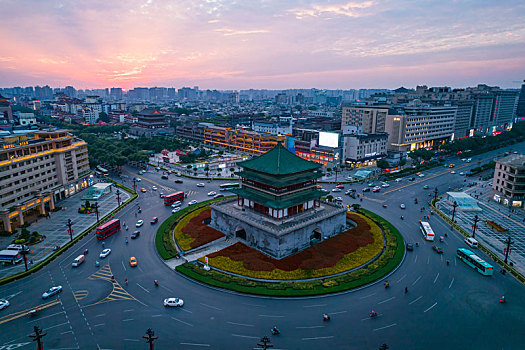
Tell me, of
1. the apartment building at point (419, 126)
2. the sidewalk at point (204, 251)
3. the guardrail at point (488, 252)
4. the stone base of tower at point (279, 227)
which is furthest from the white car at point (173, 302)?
the apartment building at point (419, 126)

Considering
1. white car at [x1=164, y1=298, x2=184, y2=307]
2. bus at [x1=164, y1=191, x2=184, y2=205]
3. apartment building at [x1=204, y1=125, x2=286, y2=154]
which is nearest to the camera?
white car at [x1=164, y1=298, x2=184, y2=307]

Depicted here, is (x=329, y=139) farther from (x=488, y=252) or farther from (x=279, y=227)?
(x=488, y=252)

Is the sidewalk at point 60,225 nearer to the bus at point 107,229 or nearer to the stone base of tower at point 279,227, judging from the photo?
the bus at point 107,229

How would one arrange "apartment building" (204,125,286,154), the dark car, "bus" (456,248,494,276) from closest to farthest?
1. "bus" (456,248,494,276)
2. the dark car
3. "apartment building" (204,125,286,154)

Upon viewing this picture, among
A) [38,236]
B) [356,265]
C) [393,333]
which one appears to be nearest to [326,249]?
[356,265]

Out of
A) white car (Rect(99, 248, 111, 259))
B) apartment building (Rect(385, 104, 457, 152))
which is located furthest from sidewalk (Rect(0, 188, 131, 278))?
apartment building (Rect(385, 104, 457, 152))

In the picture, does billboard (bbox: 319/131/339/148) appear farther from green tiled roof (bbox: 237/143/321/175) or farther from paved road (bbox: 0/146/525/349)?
paved road (bbox: 0/146/525/349)
